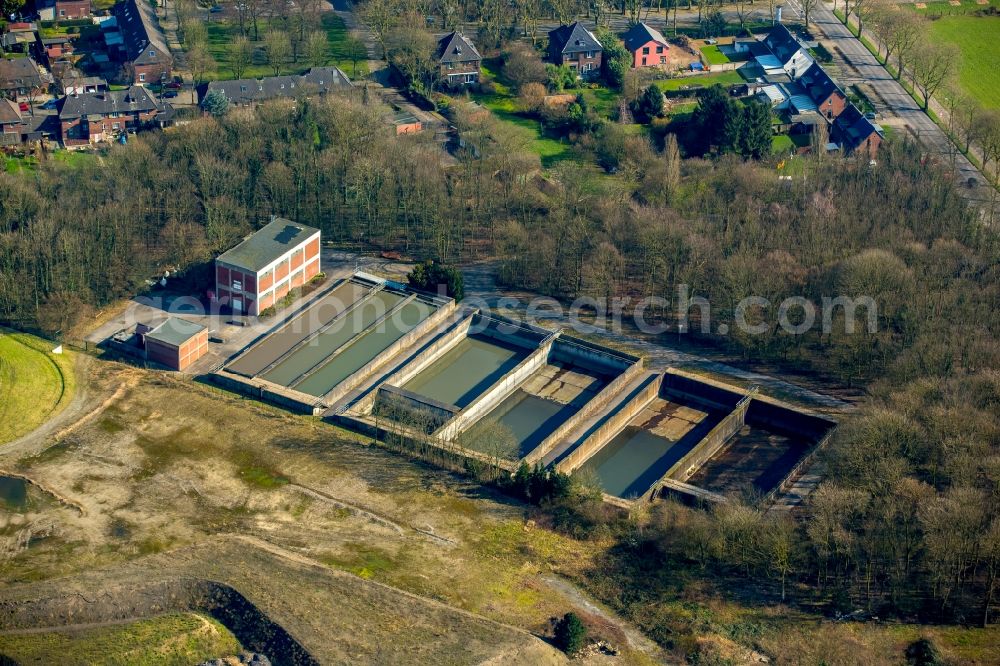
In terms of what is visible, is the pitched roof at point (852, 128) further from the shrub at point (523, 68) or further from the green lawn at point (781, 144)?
the shrub at point (523, 68)

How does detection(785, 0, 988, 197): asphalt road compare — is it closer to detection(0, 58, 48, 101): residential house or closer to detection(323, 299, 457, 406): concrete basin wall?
detection(323, 299, 457, 406): concrete basin wall

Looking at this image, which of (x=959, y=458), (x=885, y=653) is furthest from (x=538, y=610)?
(x=959, y=458)

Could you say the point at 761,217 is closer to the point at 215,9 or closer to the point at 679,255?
the point at 679,255

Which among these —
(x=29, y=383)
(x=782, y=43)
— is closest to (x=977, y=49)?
(x=782, y=43)

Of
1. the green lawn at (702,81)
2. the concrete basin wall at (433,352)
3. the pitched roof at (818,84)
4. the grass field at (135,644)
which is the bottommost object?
the grass field at (135,644)

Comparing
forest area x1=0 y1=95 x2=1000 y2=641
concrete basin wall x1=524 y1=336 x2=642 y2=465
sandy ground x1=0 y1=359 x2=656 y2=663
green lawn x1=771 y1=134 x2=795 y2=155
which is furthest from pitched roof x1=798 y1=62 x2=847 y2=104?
sandy ground x1=0 y1=359 x2=656 y2=663

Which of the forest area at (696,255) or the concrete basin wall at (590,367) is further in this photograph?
the concrete basin wall at (590,367)

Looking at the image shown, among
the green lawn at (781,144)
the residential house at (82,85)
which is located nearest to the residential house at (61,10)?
the residential house at (82,85)
